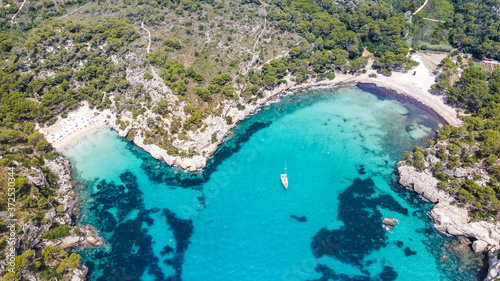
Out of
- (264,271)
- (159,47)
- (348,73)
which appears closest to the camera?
(264,271)

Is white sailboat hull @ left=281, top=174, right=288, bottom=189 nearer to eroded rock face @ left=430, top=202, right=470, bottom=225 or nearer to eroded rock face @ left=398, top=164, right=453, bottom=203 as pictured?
eroded rock face @ left=398, top=164, right=453, bottom=203

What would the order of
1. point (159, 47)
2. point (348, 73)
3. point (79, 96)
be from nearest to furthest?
point (79, 96) → point (159, 47) → point (348, 73)

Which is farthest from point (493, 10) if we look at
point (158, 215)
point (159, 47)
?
point (158, 215)

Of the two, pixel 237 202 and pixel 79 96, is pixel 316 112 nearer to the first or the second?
pixel 237 202

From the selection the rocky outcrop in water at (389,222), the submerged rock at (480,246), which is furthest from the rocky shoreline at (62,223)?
the submerged rock at (480,246)

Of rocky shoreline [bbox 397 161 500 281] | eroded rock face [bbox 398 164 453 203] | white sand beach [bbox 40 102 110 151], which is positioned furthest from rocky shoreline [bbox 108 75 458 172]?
rocky shoreline [bbox 397 161 500 281]

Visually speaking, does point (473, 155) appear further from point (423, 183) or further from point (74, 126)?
point (74, 126)
